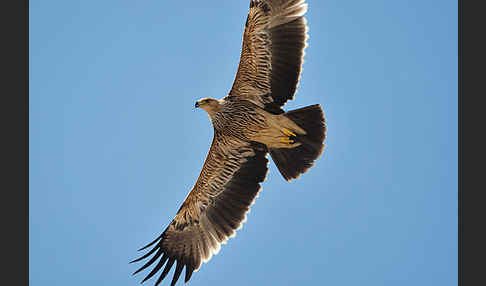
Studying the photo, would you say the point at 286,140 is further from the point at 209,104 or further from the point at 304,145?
the point at 209,104

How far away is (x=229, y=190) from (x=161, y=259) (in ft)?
5.62

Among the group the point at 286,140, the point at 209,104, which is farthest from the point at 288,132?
the point at 209,104

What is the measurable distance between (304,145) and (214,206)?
2040mm

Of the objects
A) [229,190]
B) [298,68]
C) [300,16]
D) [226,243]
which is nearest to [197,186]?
[229,190]

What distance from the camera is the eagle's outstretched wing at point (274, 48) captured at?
26.8 ft

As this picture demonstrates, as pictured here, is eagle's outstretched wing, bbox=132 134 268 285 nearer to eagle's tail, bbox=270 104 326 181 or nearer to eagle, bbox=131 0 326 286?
eagle, bbox=131 0 326 286

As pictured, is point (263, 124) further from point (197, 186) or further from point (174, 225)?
point (174, 225)

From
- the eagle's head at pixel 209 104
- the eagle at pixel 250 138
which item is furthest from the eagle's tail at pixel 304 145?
the eagle's head at pixel 209 104

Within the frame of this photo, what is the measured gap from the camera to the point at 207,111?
8.77 meters

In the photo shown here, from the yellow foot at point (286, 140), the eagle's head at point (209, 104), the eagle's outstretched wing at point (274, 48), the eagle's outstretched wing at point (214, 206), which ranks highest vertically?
the eagle's outstretched wing at point (274, 48)

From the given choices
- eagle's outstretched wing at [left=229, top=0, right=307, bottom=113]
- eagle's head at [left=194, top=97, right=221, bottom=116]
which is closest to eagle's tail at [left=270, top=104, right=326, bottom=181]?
eagle's outstretched wing at [left=229, top=0, right=307, bottom=113]

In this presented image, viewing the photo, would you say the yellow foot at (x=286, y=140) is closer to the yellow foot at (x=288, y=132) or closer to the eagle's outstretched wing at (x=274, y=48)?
the yellow foot at (x=288, y=132)

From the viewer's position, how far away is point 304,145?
8617mm

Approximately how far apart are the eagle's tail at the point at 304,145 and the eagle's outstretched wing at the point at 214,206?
1.63ft
